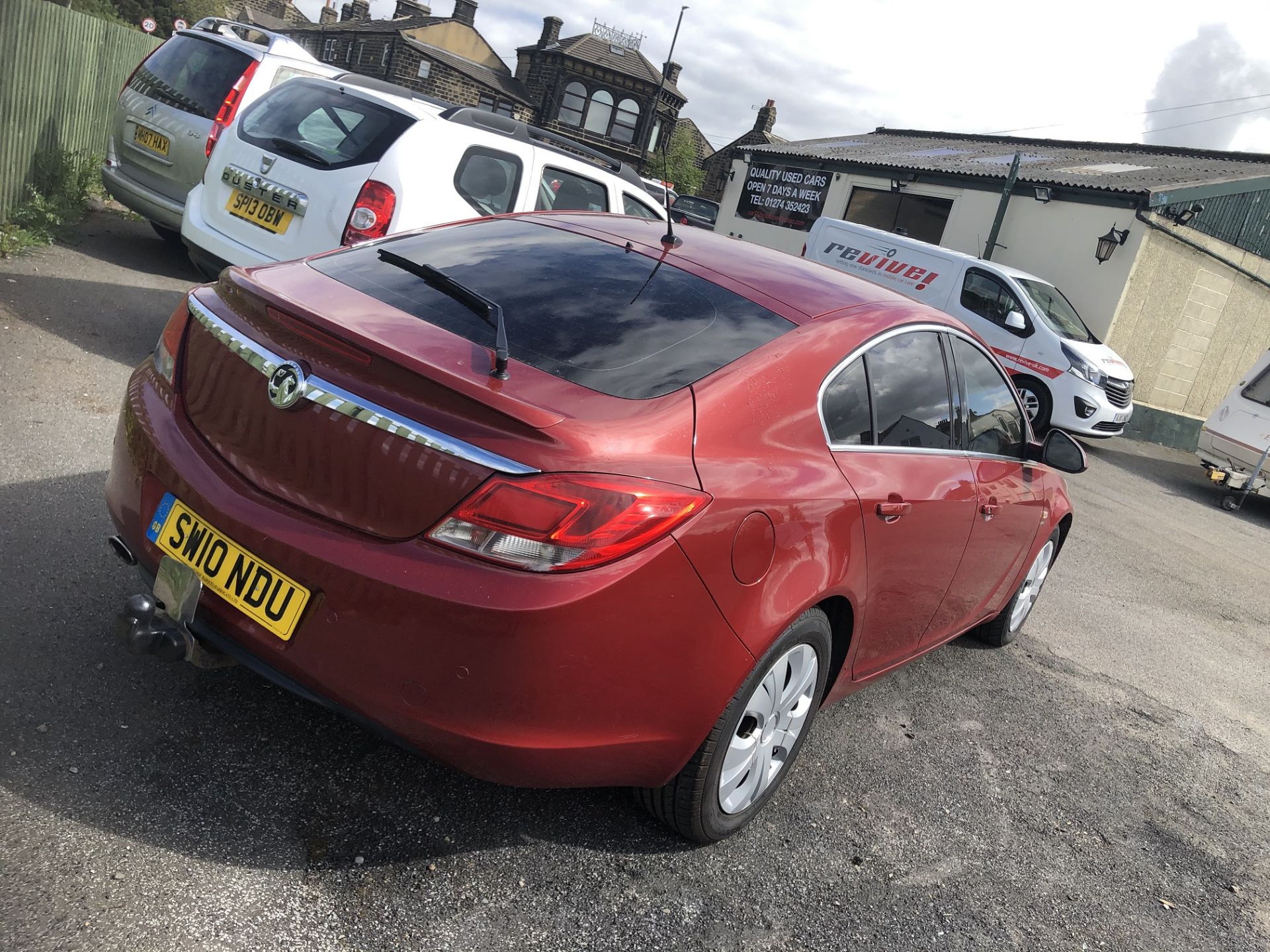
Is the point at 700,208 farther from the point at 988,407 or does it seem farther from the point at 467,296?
the point at 467,296

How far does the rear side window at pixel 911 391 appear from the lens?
10.4 feet

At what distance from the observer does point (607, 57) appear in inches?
2292

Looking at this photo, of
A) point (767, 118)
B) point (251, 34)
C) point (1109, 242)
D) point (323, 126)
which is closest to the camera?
point (323, 126)

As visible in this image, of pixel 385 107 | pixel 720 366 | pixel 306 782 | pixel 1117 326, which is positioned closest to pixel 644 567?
pixel 720 366

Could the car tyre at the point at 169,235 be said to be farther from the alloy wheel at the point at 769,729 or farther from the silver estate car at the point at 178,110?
the alloy wheel at the point at 769,729

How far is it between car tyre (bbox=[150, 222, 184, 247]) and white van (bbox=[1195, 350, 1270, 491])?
1194 centimetres

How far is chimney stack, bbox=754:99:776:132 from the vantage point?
162 feet

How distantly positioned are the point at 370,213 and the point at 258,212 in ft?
2.54

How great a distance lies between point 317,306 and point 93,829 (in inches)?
52.8

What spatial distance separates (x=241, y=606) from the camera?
2.39 meters

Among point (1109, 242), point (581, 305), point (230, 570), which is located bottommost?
point (230, 570)

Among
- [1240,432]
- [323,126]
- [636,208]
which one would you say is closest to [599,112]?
[1240,432]

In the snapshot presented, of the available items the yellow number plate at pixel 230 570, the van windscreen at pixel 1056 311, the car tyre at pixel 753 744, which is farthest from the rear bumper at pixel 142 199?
the van windscreen at pixel 1056 311

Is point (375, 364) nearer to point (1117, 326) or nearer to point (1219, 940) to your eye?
point (1219, 940)
